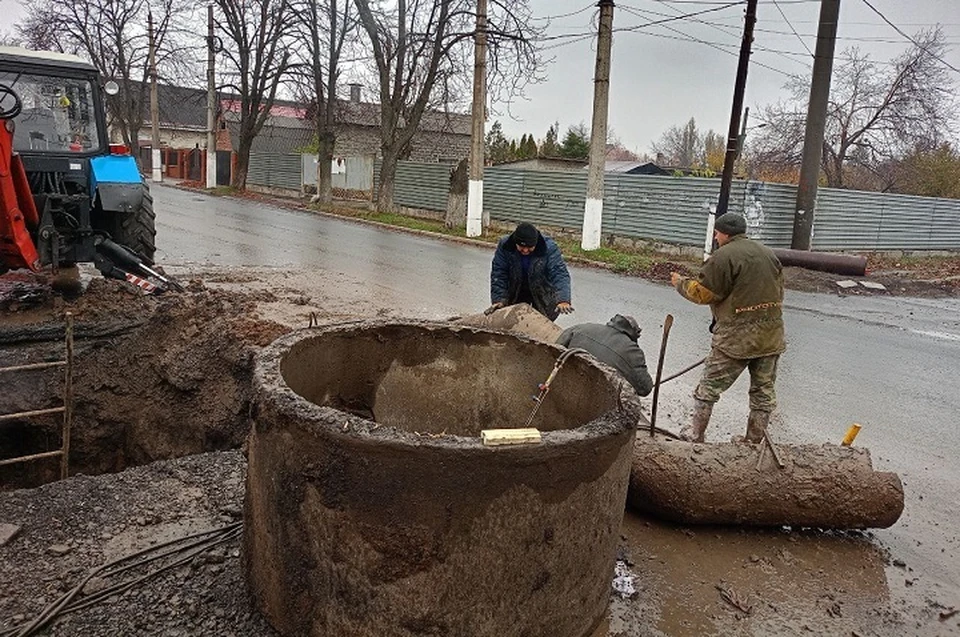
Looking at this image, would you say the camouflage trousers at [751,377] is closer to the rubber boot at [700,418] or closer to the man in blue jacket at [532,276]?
the rubber boot at [700,418]

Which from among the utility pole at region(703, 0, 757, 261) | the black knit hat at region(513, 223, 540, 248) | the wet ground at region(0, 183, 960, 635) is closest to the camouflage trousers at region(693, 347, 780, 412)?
the wet ground at region(0, 183, 960, 635)

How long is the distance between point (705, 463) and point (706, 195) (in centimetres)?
1280

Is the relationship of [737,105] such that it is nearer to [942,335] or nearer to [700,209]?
[700,209]

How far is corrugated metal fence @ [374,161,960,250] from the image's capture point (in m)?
15.8

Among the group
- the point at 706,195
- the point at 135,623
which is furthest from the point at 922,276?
the point at 135,623

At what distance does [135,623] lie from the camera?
278cm

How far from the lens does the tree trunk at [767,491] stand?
12.5 ft

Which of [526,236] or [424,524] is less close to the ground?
[526,236]

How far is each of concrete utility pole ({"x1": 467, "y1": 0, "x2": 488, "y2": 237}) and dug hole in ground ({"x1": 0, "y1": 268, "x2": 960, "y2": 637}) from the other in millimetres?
12798

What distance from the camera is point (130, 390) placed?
5793 millimetres

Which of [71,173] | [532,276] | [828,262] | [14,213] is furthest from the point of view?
[828,262]

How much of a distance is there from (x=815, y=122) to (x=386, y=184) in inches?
508

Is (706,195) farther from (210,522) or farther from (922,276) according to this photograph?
(210,522)

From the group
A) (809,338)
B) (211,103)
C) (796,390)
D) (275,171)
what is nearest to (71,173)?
(796,390)
